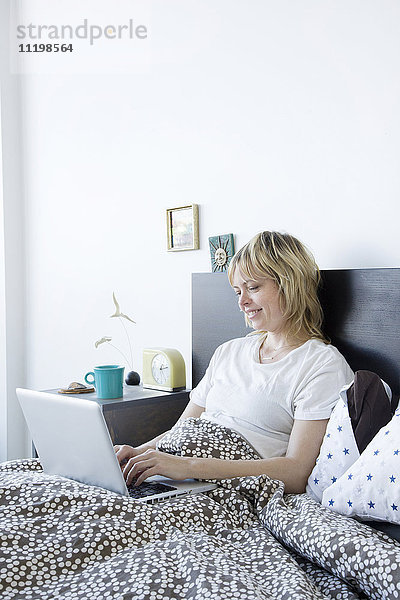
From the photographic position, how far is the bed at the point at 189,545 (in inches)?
43.4

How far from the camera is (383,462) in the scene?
4.63ft

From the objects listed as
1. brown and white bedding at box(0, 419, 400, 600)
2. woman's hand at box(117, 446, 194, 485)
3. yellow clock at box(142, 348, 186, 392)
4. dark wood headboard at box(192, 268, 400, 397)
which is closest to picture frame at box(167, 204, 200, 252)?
yellow clock at box(142, 348, 186, 392)

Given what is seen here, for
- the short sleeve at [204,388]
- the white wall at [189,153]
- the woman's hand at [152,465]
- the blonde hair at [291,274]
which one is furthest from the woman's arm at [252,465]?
Result: the white wall at [189,153]

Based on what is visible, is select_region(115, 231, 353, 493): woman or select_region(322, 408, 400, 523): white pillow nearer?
select_region(322, 408, 400, 523): white pillow

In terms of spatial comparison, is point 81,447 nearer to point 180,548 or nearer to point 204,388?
point 180,548

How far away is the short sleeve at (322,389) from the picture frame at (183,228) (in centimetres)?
94

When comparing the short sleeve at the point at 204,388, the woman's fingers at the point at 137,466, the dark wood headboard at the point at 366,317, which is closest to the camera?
the woman's fingers at the point at 137,466

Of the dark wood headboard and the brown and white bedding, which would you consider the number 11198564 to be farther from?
the brown and white bedding

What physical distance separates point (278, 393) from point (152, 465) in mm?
466

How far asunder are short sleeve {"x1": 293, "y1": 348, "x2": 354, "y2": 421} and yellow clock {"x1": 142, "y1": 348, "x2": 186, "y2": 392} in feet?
2.51

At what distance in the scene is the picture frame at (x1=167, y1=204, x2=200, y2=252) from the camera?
2666mm

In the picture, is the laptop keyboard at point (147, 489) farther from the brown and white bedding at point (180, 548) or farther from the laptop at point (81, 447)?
the brown and white bedding at point (180, 548)

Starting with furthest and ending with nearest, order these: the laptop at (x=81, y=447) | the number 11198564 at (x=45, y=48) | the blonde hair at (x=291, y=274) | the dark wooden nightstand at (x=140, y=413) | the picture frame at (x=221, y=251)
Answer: the number 11198564 at (x=45, y=48), the picture frame at (x=221, y=251), the dark wooden nightstand at (x=140, y=413), the blonde hair at (x=291, y=274), the laptop at (x=81, y=447)

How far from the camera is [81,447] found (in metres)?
1.54
